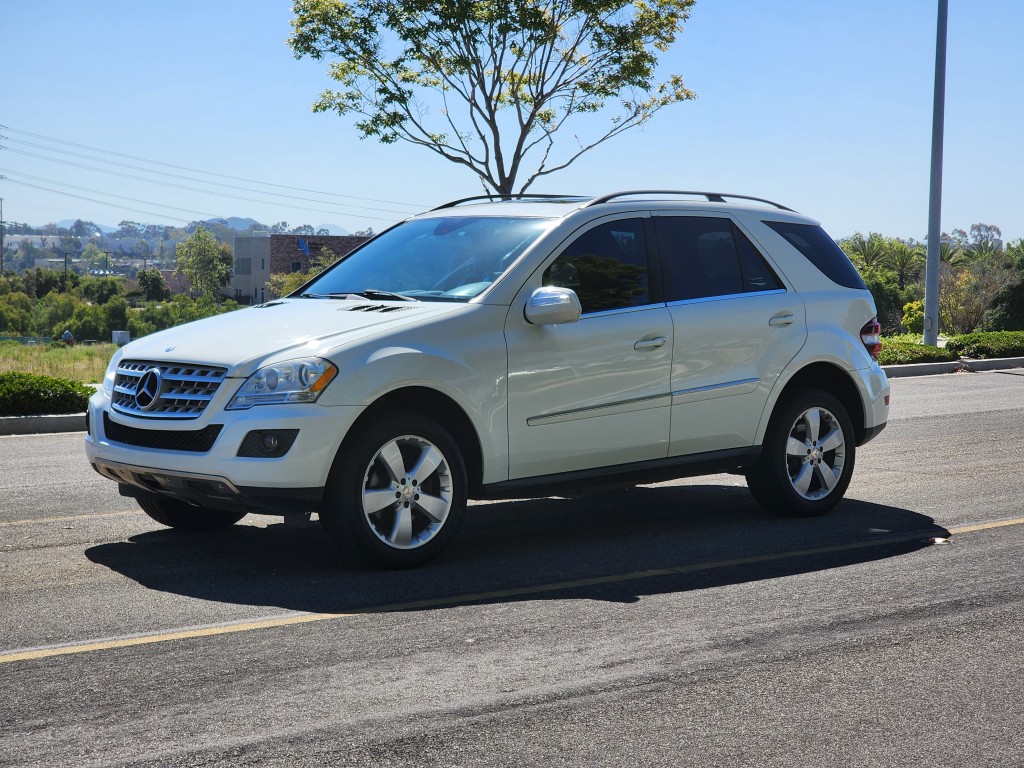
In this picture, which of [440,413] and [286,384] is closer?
[286,384]

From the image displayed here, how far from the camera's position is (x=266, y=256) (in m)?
156

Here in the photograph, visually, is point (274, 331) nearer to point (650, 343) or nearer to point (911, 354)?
point (650, 343)

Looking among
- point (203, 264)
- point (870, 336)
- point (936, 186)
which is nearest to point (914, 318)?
point (936, 186)

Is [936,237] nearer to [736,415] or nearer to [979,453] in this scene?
[979,453]

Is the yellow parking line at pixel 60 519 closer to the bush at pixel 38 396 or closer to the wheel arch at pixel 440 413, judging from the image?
the wheel arch at pixel 440 413

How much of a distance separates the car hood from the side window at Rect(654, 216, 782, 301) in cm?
158

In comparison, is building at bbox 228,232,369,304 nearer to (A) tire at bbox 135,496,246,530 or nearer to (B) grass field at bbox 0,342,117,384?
(B) grass field at bbox 0,342,117,384

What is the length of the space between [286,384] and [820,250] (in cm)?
410

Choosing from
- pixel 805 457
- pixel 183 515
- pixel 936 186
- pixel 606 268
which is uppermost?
pixel 936 186

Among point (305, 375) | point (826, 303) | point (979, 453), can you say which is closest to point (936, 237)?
point (979, 453)

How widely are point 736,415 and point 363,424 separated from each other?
2593 millimetres

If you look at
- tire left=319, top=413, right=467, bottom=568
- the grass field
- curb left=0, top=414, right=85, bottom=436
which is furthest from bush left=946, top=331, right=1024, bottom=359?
tire left=319, top=413, right=467, bottom=568

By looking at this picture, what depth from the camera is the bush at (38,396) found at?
43.1 feet

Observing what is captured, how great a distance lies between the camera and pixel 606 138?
2645cm
